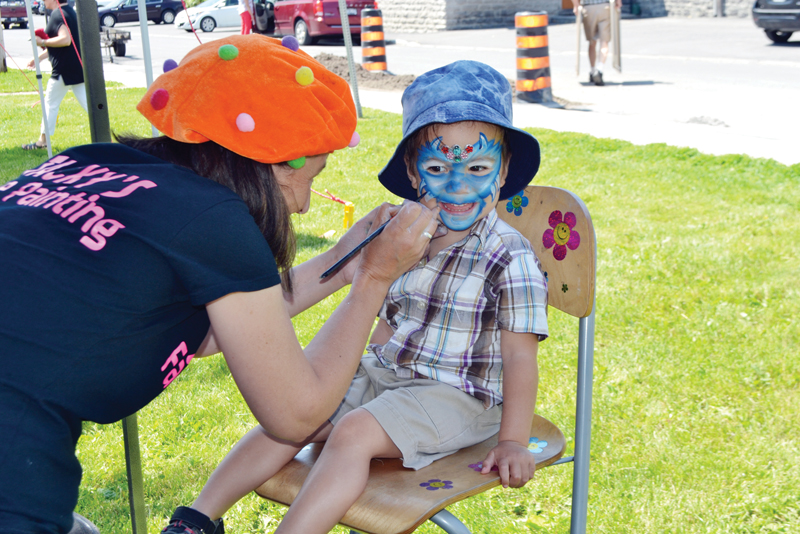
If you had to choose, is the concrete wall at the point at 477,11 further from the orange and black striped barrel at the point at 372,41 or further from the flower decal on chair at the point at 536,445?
the flower decal on chair at the point at 536,445

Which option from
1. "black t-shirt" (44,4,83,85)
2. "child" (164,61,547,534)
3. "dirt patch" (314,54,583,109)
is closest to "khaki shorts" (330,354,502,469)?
"child" (164,61,547,534)

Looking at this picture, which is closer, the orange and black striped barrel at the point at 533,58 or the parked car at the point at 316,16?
the orange and black striped barrel at the point at 533,58

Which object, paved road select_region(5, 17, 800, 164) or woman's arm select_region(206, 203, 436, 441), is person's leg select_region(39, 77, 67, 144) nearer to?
paved road select_region(5, 17, 800, 164)

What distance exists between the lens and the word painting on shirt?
1.18 meters

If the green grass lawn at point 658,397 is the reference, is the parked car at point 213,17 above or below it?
above

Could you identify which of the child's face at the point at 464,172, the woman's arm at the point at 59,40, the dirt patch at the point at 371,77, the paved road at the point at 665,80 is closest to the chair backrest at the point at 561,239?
the child's face at the point at 464,172

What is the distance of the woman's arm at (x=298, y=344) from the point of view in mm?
1244

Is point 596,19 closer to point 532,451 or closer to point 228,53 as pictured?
point 532,451

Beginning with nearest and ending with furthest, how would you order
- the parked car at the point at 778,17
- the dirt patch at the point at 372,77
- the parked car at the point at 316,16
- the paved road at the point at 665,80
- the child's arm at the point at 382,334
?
1. the child's arm at the point at 382,334
2. the paved road at the point at 665,80
3. the dirt patch at the point at 372,77
4. the parked car at the point at 778,17
5. the parked car at the point at 316,16

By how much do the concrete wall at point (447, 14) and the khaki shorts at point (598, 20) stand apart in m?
9.76

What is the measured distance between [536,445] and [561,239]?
50 centimetres

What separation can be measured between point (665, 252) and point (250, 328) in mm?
3248

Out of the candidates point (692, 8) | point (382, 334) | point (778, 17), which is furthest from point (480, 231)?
point (692, 8)

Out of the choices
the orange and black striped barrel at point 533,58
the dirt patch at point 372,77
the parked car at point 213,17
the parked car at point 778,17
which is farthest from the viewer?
the parked car at point 213,17
